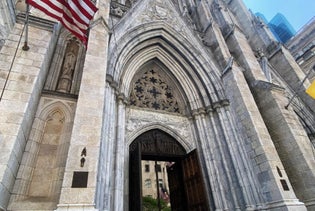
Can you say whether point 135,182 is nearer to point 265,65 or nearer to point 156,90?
point 156,90

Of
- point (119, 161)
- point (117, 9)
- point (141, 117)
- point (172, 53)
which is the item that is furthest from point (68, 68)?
point (172, 53)

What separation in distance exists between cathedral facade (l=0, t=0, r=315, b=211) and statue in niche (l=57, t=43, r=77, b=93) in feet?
0.12

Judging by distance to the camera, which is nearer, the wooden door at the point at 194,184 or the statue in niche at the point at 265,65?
the wooden door at the point at 194,184

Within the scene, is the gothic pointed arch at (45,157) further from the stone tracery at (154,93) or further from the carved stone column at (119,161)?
the stone tracery at (154,93)

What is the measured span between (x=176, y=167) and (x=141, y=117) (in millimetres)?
2716

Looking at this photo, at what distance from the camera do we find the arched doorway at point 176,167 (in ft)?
20.9

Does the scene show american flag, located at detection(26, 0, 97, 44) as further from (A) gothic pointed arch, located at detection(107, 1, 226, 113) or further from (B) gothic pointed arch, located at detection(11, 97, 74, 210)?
(A) gothic pointed arch, located at detection(107, 1, 226, 113)

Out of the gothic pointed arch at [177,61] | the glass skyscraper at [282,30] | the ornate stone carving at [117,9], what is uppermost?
the glass skyscraper at [282,30]

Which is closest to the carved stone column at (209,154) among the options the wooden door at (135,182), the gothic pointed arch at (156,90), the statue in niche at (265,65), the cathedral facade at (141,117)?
the cathedral facade at (141,117)

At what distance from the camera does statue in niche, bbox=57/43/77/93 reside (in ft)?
17.9

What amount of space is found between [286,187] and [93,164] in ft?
17.2

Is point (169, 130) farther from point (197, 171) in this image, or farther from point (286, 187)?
point (286, 187)

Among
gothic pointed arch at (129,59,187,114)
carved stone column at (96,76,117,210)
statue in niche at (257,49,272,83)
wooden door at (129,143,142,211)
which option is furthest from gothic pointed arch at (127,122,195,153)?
statue in niche at (257,49,272,83)

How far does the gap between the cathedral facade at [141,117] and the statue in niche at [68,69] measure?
4cm
